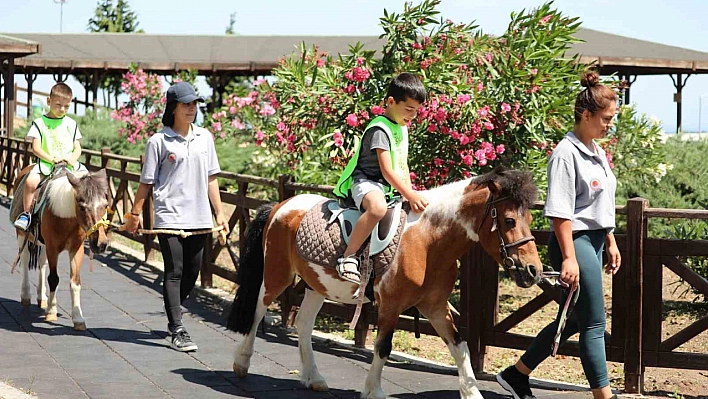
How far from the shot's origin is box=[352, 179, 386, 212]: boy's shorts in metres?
5.62

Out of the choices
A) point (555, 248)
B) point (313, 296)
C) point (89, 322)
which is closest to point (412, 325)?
point (313, 296)

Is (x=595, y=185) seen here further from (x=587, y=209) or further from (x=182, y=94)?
(x=182, y=94)

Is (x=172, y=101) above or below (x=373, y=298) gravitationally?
above

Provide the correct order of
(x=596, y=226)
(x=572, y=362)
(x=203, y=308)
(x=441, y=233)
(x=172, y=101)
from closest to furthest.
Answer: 1. (x=596, y=226)
2. (x=441, y=233)
3. (x=172, y=101)
4. (x=572, y=362)
5. (x=203, y=308)

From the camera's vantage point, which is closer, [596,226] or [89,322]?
[596,226]

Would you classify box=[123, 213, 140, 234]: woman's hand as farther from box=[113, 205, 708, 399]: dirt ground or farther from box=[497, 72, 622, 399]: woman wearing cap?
box=[497, 72, 622, 399]: woman wearing cap

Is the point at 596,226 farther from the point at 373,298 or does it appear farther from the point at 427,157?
the point at 427,157

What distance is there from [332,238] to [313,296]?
697mm

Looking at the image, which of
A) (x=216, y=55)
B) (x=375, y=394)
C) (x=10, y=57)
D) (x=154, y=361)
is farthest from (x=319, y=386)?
(x=216, y=55)

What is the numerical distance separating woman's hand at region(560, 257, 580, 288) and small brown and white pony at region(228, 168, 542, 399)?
21 cm

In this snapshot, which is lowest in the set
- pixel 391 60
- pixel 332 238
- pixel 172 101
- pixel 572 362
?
pixel 572 362

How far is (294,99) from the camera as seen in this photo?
32.7 feet

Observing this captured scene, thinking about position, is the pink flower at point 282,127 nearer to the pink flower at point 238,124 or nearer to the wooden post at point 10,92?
the pink flower at point 238,124

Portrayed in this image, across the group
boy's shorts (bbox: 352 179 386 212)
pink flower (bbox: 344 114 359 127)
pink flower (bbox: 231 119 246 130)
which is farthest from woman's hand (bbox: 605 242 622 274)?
pink flower (bbox: 231 119 246 130)
